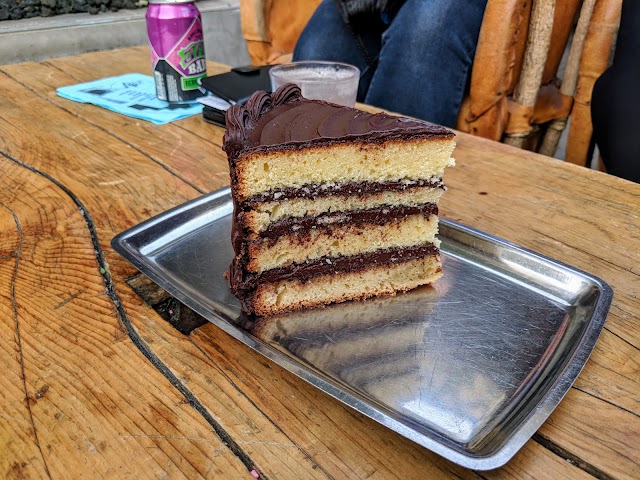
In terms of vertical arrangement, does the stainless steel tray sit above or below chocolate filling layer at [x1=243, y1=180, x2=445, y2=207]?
below

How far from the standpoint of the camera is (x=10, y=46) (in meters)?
3.37

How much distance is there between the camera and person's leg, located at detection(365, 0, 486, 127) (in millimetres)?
2146

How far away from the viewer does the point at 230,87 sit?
1806mm

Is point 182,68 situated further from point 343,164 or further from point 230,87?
point 343,164

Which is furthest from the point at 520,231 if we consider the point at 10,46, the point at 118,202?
the point at 10,46

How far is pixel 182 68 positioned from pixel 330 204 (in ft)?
3.72

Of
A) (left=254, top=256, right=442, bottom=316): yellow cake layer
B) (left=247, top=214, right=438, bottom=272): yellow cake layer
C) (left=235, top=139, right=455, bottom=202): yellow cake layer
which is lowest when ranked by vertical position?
(left=254, top=256, right=442, bottom=316): yellow cake layer

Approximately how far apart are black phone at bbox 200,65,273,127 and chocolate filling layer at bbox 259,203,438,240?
0.83 m

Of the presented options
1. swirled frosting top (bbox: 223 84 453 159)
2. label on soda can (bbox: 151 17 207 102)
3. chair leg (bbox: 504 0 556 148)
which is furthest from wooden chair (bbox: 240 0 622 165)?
swirled frosting top (bbox: 223 84 453 159)

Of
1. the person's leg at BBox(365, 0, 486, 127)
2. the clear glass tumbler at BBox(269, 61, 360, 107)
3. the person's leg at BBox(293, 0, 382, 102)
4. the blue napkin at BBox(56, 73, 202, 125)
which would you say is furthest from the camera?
the person's leg at BBox(293, 0, 382, 102)

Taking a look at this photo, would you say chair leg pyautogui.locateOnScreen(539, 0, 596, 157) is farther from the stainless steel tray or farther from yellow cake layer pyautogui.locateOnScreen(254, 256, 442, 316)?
yellow cake layer pyautogui.locateOnScreen(254, 256, 442, 316)

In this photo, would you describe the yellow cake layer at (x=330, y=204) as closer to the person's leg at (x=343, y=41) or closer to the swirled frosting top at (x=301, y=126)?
the swirled frosting top at (x=301, y=126)

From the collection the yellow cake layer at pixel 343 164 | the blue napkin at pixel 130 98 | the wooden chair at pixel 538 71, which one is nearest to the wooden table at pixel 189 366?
the yellow cake layer at pixel 343 164

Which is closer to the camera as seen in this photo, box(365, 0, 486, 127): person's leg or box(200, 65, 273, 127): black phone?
box(200, 65, 273, 127): black phone
